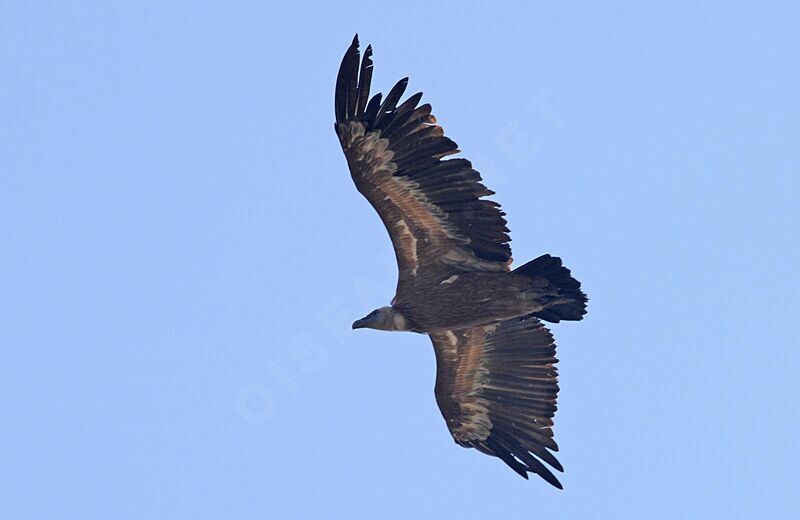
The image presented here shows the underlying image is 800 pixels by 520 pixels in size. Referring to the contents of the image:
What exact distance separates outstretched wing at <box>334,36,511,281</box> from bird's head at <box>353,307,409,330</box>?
0.54m

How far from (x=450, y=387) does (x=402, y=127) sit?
4.17 meters

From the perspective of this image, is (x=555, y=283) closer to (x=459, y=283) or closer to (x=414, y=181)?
(x=459, y=283)

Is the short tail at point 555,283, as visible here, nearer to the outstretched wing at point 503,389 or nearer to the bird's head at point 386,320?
the outstretched wing at point 503,389

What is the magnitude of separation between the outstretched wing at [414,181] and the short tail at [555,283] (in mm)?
352

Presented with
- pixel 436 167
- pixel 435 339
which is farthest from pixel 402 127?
pixel 435 339

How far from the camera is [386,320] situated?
19.2 meters

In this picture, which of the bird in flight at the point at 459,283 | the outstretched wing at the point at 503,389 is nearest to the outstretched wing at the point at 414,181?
the bird in flight at the point at 459,283

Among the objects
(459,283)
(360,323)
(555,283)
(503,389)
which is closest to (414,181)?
(459,283)

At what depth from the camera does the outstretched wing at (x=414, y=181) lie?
1728 centimetres

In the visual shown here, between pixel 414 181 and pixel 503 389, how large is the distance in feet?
11.3

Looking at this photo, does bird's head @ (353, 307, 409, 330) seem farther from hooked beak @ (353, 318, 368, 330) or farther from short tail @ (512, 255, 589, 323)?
short tail @ (512, 255, 589, 323)

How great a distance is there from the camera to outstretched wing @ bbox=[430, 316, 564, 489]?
19625 mm

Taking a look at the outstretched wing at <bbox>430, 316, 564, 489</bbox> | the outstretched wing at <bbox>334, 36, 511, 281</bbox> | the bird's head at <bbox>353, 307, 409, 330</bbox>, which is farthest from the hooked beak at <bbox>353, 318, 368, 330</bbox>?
the outstretched wing at <bbox>430, 316, 564, 489</bbox>

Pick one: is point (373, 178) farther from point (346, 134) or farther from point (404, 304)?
point (404, 304)
